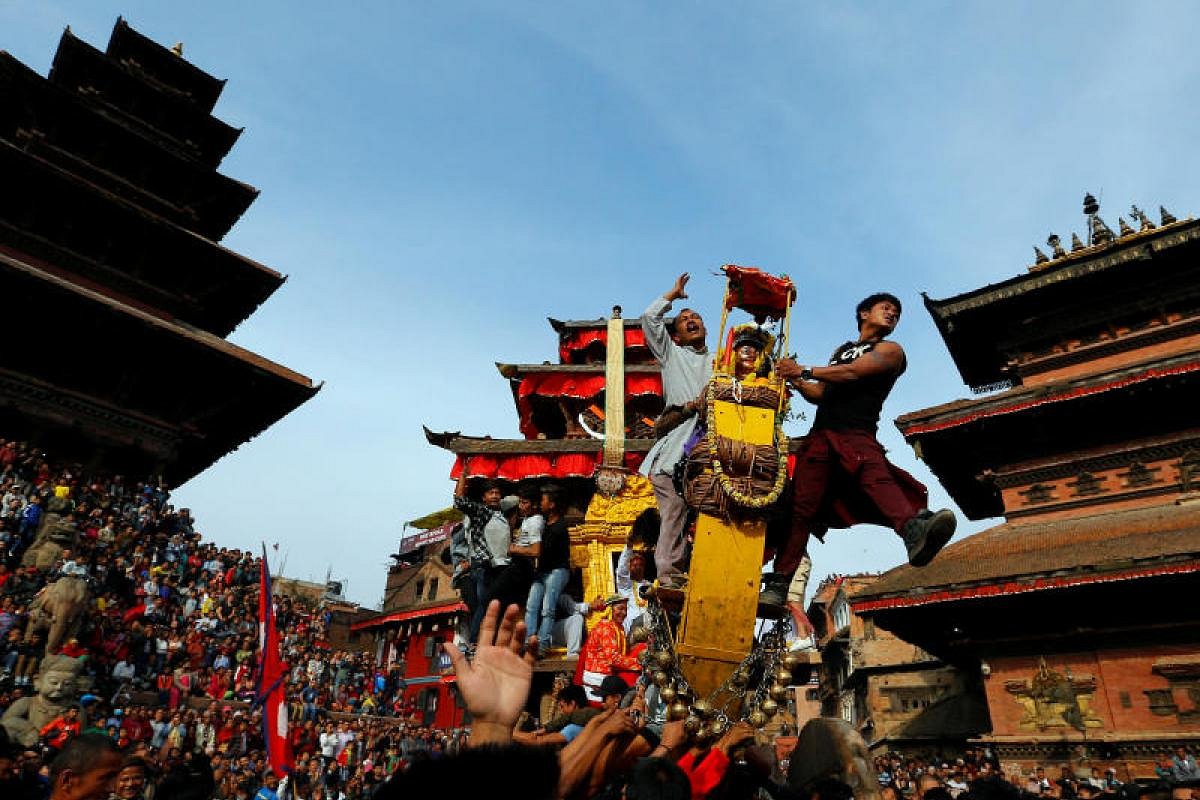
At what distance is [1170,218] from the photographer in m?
15.6

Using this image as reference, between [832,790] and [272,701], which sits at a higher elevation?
[272,701]

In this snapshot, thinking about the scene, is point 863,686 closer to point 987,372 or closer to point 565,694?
point 987,372

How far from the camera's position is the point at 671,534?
4223 millimetres

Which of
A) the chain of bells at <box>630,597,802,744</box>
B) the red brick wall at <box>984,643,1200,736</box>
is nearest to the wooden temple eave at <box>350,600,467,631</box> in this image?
the red brick wall at <box>984,643,1200,736</box>

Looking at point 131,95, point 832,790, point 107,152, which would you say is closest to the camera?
point 832,790

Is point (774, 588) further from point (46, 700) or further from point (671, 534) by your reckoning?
point (46, 700)

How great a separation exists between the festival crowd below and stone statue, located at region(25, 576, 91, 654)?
31 mm

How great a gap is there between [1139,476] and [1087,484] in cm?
88

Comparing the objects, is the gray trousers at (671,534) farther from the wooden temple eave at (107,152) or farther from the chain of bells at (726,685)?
the wooden temple eave at (107,152)

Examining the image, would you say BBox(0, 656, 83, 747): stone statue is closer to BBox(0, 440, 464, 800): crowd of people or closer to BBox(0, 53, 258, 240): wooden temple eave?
BBox(0, 440, 464, 800): crowd of people

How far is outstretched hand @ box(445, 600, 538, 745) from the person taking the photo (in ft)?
7.00

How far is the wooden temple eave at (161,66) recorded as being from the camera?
28531mm

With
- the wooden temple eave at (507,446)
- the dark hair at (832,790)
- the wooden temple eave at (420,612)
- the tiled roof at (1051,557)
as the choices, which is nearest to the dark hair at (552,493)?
the wooden temple eave at (507,446)

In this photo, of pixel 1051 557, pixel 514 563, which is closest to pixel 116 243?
pixel 514 563
